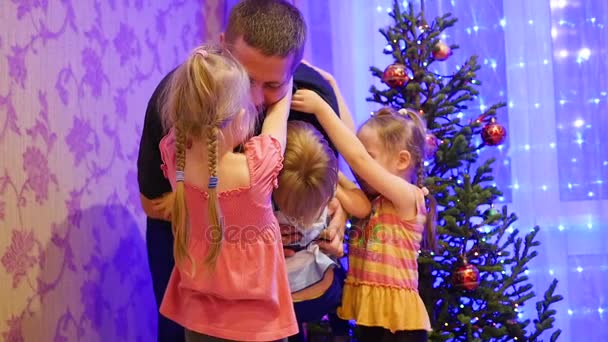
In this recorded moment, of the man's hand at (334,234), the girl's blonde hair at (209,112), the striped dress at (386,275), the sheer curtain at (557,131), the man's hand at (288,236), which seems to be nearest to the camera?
the girl's blonde hair at (209,112)

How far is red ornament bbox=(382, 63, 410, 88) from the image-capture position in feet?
8.63

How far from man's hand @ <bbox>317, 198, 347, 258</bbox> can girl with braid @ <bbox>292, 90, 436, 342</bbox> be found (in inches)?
4.9

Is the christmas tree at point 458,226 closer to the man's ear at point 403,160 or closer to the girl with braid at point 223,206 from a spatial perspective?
the man's ear at point 403,160

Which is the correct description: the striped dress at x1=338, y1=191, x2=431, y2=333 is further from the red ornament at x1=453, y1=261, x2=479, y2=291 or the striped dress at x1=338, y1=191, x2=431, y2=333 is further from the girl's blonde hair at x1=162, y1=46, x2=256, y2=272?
the girl's blonde hair at x1=162, y1=46, x2=256, y2=272

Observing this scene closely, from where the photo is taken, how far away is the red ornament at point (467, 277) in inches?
97.8

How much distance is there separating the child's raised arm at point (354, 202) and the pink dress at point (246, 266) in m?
0.52

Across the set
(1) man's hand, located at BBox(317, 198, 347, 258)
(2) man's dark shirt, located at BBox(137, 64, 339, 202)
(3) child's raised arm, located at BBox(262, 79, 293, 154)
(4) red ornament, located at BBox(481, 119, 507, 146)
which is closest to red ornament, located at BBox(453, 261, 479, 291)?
(4) red ornament, located at BBox(481, 119, 507, 146)

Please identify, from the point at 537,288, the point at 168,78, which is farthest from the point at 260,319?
the point at 537,288

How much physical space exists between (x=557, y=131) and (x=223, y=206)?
2.05 meters

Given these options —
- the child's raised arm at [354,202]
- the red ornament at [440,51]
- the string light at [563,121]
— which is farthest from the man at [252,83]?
the string light at [563,121]

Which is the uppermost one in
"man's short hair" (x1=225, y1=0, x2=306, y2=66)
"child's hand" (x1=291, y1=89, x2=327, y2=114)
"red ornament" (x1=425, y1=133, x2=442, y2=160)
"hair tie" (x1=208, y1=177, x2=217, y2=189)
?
"man's short hair" (x1=225, y1=0, x2=306, y2=66)

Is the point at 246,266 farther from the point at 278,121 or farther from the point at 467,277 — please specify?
the point at 467,277

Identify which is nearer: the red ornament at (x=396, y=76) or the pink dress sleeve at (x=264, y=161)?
the pink dress sleeve at (x=264, y=161)

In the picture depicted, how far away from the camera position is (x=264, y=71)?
68.3 inches
